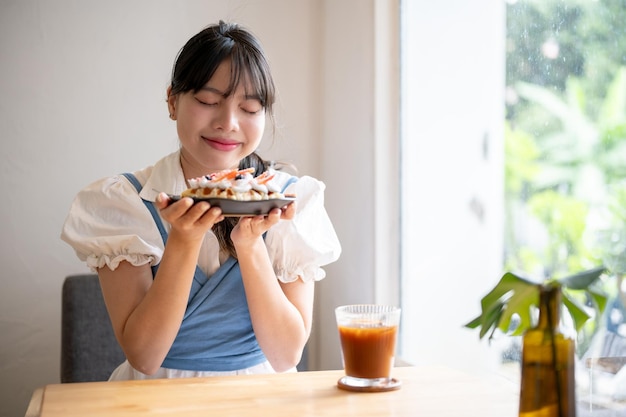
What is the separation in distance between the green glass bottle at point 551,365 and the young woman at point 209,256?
68 cm

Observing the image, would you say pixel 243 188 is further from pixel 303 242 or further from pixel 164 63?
pixel 164 63

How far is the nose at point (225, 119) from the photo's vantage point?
1.60 m

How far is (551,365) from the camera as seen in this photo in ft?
3.04

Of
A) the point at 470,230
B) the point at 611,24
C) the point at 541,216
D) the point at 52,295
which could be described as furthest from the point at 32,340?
the point at 611,24

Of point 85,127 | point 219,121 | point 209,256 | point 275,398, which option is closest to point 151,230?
point 209,256

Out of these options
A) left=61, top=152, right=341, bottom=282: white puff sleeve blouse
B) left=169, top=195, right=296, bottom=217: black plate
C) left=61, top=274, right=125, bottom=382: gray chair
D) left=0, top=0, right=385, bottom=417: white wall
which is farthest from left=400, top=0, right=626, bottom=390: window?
left=61, top=274, right=125, bottom=382: gray chair

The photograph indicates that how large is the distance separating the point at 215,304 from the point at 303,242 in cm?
23

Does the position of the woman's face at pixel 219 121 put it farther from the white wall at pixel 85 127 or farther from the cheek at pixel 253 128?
the white wall at pixel 85 127

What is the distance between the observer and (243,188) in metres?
1.36

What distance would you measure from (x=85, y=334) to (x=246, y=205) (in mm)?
1241

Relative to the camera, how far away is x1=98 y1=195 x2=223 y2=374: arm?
4.51 feet

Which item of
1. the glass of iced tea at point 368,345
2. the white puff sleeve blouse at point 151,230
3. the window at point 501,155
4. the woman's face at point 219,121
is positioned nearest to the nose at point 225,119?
the woman's face at point 219,121

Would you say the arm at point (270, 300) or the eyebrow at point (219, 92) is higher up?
the eyebrow at point (219, 92)

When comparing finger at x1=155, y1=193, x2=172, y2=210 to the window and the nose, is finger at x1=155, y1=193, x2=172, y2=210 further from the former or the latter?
the window
